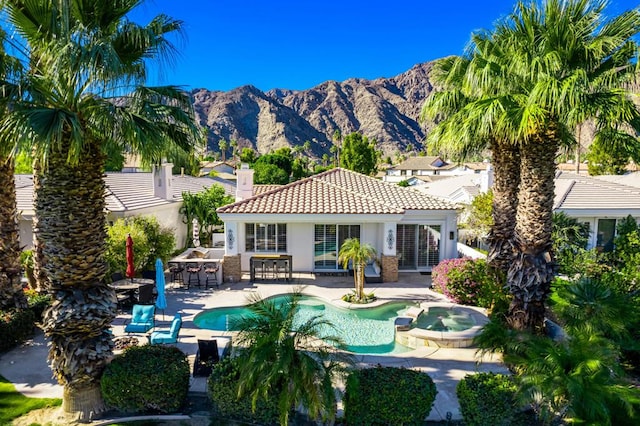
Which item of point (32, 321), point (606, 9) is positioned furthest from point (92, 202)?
point (606, 9)

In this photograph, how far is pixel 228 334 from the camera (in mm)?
13703

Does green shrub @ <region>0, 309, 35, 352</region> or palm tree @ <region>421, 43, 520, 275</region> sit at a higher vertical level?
palm tree @ <region>421, 43, 520, 275</region>

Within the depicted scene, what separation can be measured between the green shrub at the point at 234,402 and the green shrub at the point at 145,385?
0.78 m

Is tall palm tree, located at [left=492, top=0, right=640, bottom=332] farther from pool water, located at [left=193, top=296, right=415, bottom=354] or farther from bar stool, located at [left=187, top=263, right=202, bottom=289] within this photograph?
bar stool, located at [left=187, top=263, right=202, bottom=289]

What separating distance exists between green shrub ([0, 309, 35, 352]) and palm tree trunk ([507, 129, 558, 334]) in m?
14.6

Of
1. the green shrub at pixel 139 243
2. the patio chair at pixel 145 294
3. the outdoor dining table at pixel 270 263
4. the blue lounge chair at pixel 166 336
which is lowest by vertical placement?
the blue lounge chair at pixel 166 336

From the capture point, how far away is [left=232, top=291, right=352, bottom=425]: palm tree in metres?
7.25

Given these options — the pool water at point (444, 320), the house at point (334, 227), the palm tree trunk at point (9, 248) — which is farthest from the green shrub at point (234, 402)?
the house at point (334, 227)

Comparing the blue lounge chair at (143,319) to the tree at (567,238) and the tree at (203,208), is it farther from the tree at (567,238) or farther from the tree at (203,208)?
the tree at (567,238)

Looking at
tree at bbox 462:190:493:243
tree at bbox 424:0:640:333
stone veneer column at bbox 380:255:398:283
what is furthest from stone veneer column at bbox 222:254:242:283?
tree at bbox 462:190:493:243

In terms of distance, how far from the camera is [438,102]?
15.8 metres

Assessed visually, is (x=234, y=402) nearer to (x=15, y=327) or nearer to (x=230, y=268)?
(x=15, y=327)

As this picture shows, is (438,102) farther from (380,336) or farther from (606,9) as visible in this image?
(380,336)

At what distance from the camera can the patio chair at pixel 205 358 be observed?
10.2 m
